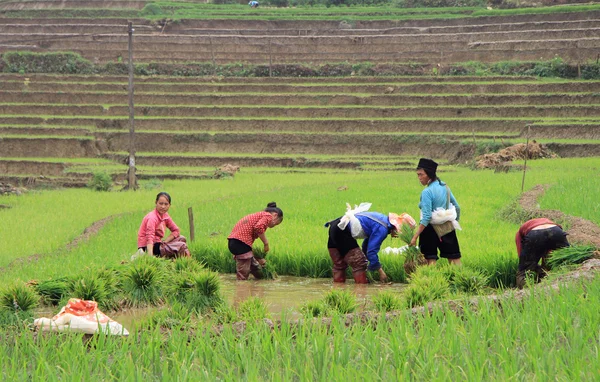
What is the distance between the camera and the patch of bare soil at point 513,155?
21969 mm

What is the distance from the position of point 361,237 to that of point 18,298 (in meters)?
3.33

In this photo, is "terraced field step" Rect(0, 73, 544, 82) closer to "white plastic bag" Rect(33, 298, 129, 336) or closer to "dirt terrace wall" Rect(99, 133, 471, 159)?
"dirt terrace wall" Rect(99, 133, 471, 159)

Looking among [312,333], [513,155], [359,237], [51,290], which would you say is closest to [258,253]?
[359,237]

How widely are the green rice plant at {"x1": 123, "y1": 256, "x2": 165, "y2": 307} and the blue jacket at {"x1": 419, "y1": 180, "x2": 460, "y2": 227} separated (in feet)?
8.15

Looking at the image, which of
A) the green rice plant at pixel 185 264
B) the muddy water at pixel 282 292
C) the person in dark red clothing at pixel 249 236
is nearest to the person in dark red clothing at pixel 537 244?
the muddy water at pixel 282 292

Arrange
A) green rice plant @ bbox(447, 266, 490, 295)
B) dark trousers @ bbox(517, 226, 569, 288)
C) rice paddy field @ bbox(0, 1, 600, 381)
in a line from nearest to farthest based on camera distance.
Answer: rice paddy field @ bbox(0, 1, 600, 381)
green rice plant @ bbox(447, 266, 490, 295)
dark trousers @ bbox(517, 226, 569, 288)

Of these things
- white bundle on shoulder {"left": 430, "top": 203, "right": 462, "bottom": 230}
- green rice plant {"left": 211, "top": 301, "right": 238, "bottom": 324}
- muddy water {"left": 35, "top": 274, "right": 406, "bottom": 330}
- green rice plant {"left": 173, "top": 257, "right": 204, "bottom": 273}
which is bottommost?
muddy water {"left": 35, "top": 274, "right": 406, "bottom": 330}

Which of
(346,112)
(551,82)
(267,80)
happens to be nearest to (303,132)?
(346,112)

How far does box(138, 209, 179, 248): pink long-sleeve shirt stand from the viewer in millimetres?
8906

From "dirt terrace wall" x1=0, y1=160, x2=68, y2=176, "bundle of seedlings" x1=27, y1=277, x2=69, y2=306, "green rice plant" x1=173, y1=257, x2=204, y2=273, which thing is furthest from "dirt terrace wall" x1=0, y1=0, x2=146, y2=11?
"bundle of seedlings" x1=27, y1=277, x2=69, y2=306

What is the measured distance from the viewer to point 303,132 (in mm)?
27484

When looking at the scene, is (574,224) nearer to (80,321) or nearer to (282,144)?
(80,321)

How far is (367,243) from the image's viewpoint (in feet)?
28.9

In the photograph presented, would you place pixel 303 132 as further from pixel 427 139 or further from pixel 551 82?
pixel 551 82
